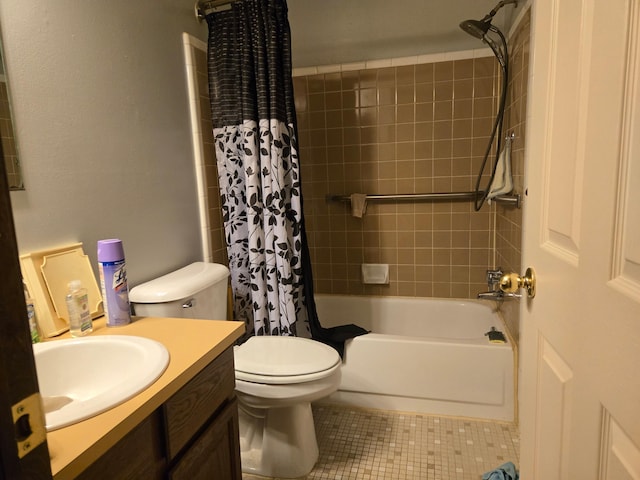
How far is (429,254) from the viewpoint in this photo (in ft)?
8.37

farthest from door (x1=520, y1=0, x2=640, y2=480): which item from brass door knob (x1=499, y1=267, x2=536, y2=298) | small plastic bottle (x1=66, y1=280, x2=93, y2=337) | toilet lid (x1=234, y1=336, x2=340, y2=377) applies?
small plastic bottle (x1=66, y1=280, x2=93, y2=337)

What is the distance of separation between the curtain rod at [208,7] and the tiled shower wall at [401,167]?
0.85 m

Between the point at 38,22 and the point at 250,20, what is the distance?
2.90 feet

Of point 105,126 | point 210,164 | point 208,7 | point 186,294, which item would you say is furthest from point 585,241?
point 208,7

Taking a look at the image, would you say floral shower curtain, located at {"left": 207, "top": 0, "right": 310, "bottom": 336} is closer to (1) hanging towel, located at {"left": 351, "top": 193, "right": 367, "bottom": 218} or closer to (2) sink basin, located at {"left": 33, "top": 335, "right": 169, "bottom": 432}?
(1) hanging towel, located at {"left": 351, "top": 193, "right": 367, "bottom": 218}

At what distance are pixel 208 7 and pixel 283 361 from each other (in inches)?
62.5

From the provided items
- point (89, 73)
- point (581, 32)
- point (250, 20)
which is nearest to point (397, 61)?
point (250, 20)

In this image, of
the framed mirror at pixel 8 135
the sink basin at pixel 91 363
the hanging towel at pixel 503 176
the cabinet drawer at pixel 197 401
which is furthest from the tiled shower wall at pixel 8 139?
the hanging towel at pixel 503 176

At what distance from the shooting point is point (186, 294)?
4.64ft

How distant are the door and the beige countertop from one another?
751 mm

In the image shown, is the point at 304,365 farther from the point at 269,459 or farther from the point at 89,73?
the point at 89,73

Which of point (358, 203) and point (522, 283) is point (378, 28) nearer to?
point (358, 203)

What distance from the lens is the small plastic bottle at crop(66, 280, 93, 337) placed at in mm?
1078

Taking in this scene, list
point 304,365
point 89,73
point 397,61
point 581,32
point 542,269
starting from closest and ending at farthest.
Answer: point 581,32, point 542,269, point 89,73, point 304,365, point 397,61
